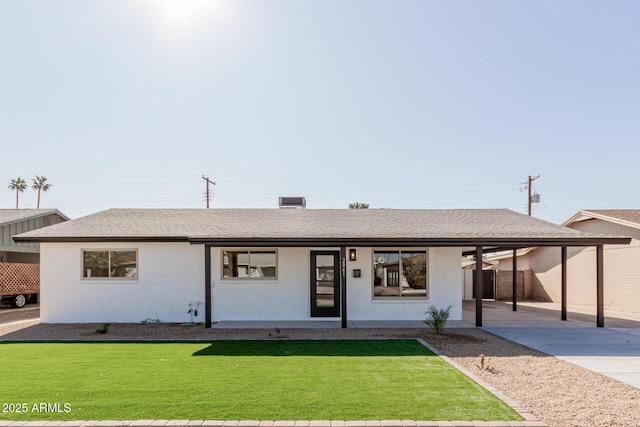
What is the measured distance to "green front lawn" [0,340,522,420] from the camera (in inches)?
185

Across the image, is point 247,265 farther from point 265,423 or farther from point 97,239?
point 265,423

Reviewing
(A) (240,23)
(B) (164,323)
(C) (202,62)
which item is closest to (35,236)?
(B) (164,323)

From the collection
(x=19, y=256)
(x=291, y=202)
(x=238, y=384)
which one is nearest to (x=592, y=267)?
(x=291, y=202)

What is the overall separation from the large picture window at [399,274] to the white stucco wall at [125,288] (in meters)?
5.29

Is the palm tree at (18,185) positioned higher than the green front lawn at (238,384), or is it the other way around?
the palm tree at (18,185)

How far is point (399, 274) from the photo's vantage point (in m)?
12.6

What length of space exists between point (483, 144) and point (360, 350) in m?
12.4

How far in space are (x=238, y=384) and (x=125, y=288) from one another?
26.1 ft

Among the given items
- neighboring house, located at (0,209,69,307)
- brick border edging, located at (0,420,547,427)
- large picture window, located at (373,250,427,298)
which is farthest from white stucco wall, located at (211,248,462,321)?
neighboring house, located at (0,209,69,307)

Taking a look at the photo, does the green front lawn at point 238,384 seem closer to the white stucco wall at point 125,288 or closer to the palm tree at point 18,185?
the white stucco wall at point 125,288

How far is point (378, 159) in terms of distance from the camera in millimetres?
20453

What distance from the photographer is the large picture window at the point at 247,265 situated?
12484mm

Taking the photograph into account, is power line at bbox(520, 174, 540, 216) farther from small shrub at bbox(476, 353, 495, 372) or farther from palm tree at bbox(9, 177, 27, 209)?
palm tree at bbox(9, 177, 27, 209)

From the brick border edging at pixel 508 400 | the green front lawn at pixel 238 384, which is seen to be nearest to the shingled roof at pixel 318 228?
the green front lawn at pixel 238 384
